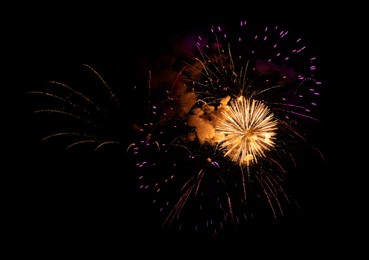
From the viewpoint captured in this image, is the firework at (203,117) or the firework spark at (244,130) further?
the firework at (203,117)

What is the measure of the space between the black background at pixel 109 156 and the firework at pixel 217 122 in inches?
23.7

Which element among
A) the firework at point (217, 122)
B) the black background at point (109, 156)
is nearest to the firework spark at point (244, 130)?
the firework at point (217, 122)

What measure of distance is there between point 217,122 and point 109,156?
2.54m

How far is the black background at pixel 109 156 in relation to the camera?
18.0 feet

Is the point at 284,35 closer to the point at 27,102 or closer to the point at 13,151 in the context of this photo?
the point at 27,102

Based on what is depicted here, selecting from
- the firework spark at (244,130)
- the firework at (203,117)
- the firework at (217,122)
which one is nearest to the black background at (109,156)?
the firework at (203,117)

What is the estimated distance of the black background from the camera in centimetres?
550

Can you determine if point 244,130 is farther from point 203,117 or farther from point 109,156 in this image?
point 109,156

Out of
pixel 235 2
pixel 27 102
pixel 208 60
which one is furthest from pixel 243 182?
pixel 27 102

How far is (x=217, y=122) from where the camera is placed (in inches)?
211

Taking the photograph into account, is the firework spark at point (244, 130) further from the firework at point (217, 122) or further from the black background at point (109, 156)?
the black background at point (109, 156)

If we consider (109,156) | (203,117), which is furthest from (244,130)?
(109,156)

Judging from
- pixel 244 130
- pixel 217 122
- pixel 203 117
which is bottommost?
pixel 244 130

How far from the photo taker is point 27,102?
5.48m
